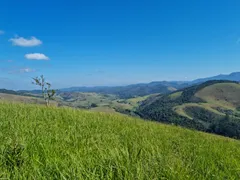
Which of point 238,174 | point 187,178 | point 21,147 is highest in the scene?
point 21,147

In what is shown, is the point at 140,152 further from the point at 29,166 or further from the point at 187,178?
the point at 29,166

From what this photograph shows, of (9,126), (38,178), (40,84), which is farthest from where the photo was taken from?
(40,84)

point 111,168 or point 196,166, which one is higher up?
point 111,168

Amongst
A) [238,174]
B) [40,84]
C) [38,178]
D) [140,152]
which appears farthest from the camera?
[40,84]

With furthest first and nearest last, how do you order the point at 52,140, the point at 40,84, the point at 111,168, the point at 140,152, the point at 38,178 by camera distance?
the point at 40,84
the point at 52,140
the point at 140,152
the point at 111,168
the point at 38,178

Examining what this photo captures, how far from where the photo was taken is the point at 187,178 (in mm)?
2660

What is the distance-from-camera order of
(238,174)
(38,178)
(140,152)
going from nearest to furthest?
(38,178), (238,174), (140,152)

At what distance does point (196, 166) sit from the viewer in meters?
3.48

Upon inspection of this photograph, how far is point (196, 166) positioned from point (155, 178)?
1.27 m

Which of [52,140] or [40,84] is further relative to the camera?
[40,84]

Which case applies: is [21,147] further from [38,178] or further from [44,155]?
[38,178]

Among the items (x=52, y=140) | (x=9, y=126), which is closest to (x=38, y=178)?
(x=52, y=140)

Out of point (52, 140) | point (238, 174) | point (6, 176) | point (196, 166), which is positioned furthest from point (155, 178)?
point (52, 140)

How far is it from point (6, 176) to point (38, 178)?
0.42m
